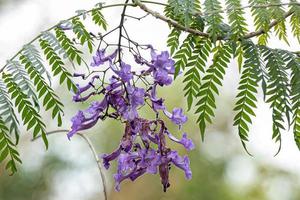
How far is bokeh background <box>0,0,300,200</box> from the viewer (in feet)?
22.5

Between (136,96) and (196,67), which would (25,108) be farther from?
(196,67)

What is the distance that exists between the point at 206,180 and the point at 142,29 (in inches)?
93.1

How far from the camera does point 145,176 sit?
806 centimetres

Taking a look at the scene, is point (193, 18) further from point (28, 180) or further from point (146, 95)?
point (28, 180)

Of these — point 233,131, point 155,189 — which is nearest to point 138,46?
point 155,189

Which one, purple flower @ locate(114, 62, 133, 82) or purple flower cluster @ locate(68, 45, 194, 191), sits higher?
purple flower @ locate(114, 62, 133, 82)

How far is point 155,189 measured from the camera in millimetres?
8055

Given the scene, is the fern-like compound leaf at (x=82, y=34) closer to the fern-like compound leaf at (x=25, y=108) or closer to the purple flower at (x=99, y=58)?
the purple flower at (x=99, y=58)

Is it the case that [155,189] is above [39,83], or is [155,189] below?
below

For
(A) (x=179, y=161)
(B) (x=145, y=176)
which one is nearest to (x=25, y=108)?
(A) (x=179, y=161)

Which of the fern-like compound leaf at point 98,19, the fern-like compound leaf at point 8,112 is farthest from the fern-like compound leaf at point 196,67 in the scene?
the fern-like compound leaf at point 8,112

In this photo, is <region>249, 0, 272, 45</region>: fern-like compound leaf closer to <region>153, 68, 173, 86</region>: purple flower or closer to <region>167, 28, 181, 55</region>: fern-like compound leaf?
<region>167, 28, 181, 55</region>: fern-like compound leaf

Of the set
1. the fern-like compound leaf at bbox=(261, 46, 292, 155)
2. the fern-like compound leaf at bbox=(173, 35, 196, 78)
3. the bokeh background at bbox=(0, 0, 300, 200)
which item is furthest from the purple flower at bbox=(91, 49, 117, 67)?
the bokeh background at bbox=(0, 0, 300, 200)

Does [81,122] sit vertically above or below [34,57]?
below
